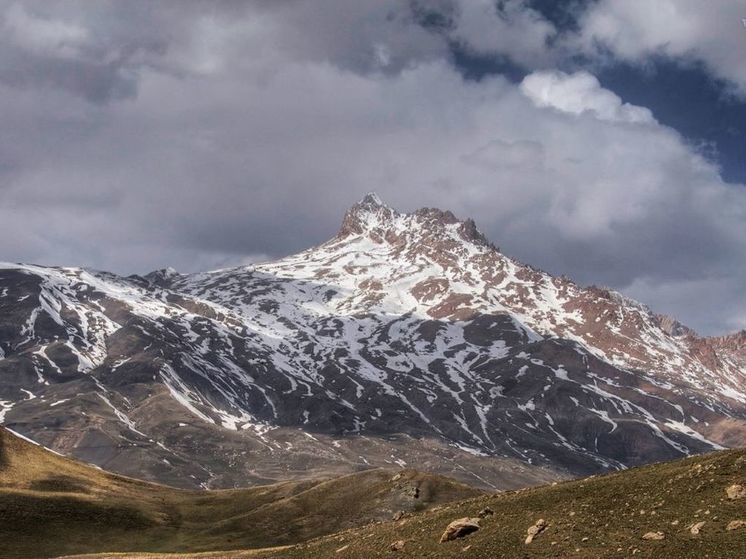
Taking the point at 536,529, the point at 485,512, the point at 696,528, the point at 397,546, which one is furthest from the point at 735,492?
the point at 397,546

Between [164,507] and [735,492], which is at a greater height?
[735,492]

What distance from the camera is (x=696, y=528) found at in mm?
47219

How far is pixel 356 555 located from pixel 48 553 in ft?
201

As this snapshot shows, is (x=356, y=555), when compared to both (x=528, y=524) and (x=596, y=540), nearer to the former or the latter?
(x=528, y=524)

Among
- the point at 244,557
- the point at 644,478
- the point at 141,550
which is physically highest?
the point at 644,478

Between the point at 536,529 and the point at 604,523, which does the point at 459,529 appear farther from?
the point at 604,523

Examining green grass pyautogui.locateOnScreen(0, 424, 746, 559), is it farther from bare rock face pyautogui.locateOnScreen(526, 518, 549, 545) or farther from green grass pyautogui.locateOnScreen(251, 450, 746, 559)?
bare rock face pyautogui.locateOnScreen(526, 518, 549, 545)

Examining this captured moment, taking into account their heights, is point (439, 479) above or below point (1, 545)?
above

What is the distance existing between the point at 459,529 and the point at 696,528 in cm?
1823

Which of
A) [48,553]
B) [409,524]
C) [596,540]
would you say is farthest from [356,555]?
[48,553]

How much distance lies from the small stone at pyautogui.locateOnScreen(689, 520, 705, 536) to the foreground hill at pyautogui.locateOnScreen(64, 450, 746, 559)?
0.13 m

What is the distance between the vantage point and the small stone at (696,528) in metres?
46.9

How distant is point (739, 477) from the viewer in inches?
2094

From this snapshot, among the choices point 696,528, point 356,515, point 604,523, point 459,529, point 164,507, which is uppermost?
point 696,528
